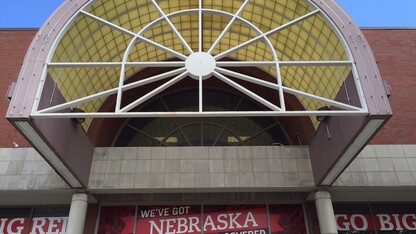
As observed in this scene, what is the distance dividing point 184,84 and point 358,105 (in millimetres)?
9627

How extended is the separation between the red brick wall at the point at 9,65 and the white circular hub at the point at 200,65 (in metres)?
7.55

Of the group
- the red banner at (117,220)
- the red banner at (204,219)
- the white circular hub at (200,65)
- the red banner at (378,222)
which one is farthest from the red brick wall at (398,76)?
the red banner at (117,220)

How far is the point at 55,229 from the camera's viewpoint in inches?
538

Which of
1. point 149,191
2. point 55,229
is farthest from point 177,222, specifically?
point 55,229

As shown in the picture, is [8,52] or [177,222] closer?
[177,222]

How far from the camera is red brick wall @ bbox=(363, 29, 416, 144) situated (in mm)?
14078

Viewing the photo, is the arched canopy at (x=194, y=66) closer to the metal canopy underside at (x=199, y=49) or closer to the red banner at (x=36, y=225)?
the metal canopy underside at (x=199, y=49)

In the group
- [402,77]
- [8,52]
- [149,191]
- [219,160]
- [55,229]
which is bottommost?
[55,229]

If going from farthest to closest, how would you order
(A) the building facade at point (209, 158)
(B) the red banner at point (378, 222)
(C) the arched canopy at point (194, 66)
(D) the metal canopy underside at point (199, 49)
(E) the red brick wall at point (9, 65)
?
(E) the red brick wall at point (9, 65) < (B) the red banner at point (378, 222) < (A) the building facade at point (209, 158) < (D) the metal canopy underside at point (199, 49) < (C) the arched canopy at point (194, 66)

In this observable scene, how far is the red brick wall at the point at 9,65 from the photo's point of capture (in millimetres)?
13891

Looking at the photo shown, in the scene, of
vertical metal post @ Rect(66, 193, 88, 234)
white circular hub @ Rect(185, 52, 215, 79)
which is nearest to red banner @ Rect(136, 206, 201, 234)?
vertical metal post @ Rect(66, 193, 88, 234)

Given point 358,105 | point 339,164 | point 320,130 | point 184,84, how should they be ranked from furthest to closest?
point 184,84
point 320,130
point 339,164
point 358,105

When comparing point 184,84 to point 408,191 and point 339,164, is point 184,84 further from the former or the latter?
point 408,191

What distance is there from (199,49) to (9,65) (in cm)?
935
